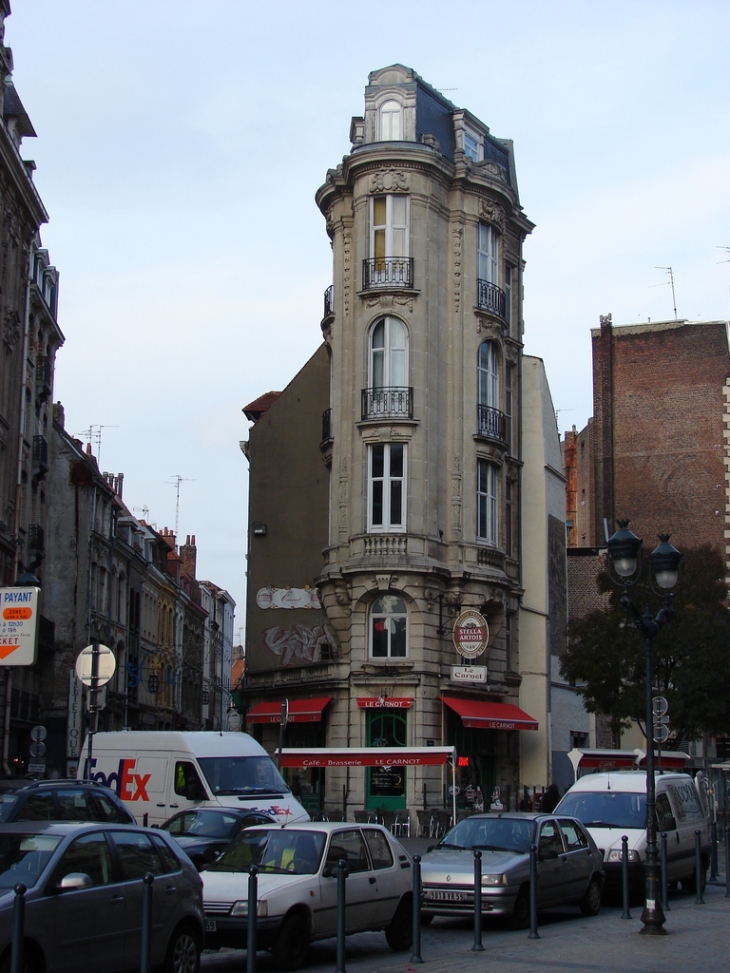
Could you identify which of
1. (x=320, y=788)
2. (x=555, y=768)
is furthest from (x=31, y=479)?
(x=555, y=768)

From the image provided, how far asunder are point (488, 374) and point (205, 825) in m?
26.2

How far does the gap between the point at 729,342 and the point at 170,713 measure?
40.5 metres

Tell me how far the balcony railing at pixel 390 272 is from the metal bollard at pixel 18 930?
104 feet

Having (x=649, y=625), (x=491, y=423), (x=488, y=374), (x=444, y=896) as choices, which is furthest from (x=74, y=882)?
(x=488, y=374)

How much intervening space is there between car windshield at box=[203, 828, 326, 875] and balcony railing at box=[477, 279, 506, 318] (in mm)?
29008

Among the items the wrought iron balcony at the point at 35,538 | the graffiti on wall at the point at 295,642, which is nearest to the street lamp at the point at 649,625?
the graffiti on wall at the point at 295,642

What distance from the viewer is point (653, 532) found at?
57219 millimetres

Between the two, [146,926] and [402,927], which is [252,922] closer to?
[146,926]

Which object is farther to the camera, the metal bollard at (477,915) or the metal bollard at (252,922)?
the metal bollard at (477,915)

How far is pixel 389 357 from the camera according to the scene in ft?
129

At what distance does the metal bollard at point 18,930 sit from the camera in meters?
8.85

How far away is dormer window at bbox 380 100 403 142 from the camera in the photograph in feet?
133

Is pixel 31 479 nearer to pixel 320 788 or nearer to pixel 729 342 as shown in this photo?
pixel 320 788

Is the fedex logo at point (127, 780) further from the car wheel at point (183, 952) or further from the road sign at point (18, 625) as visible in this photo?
the car wheel at point (183, 952)
